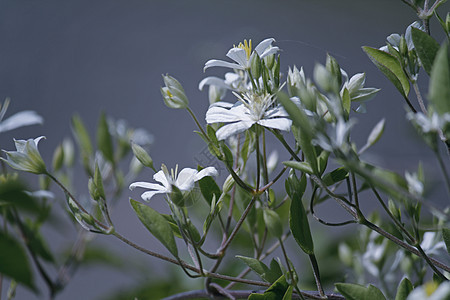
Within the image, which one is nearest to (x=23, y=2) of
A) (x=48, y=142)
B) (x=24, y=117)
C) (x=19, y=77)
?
(x=19, y=77)

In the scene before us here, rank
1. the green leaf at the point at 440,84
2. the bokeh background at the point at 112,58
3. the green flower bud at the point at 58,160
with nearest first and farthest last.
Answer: the green leaf at the point at 440,84, the green flower bud at the point at 58,160, the bokeh background at the point at 112,58

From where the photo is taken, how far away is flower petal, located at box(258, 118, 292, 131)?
34 cm

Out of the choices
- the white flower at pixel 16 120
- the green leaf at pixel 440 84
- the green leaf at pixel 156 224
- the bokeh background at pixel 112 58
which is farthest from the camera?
the bokeh background at pixel 112 58

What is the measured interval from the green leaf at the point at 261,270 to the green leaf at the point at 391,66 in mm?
171

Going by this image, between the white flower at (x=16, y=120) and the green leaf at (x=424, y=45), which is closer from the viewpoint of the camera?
the green leaf at (x=424, y=45)

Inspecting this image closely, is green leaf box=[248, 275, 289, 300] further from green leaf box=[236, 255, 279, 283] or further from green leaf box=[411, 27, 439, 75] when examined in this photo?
green leaf box=[411, 27, 439, 75]

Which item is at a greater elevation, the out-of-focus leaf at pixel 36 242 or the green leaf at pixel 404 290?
Answer: the green leaf at pixel 404 290

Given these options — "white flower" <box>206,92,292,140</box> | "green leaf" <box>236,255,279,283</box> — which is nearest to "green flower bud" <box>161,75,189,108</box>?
"white flower" <box>206,92,292,140</box>

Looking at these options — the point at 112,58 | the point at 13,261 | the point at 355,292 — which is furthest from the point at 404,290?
the point at 112,58

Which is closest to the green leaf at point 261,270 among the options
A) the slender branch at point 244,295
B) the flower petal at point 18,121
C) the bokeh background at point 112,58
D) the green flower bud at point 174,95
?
the slender branch at point 244,295

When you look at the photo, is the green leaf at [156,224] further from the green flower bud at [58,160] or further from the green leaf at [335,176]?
the green flower bud at [58,160]

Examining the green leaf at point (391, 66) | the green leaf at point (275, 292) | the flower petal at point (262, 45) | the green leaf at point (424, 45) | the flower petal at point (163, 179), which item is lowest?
the green leaf at point (275, 292)

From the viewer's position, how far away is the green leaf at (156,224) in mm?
353

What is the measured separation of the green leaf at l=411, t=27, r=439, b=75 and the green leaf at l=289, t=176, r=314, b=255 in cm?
13
